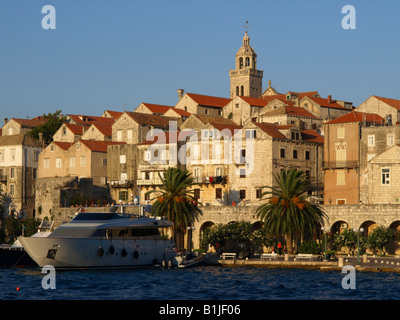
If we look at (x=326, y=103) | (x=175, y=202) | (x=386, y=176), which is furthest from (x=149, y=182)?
(x=326, y=103)

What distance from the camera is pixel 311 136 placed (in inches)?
3787

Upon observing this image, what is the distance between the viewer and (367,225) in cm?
7838

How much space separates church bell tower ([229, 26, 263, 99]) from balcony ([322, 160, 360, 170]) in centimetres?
6419

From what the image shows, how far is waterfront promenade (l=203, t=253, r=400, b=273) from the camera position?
61.9 meters

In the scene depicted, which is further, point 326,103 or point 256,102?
point 256,102

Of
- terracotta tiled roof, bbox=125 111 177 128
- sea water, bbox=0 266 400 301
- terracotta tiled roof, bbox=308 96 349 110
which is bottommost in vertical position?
sea water, bbox=0 266 400 301

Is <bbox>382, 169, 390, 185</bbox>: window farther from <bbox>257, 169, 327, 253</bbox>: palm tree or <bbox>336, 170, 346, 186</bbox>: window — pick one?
<bbox>257, 169, 327, 253</bbox>: palm tree

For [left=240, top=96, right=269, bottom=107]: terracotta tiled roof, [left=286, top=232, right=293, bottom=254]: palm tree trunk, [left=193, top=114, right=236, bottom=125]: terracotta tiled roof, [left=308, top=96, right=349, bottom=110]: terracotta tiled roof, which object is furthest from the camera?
[left=240, top=96, right=269, bottom=107]: terracotta tiled roof

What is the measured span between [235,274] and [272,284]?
289 inches

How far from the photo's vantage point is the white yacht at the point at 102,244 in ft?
205

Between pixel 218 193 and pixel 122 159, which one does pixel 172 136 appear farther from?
pixel 218 193

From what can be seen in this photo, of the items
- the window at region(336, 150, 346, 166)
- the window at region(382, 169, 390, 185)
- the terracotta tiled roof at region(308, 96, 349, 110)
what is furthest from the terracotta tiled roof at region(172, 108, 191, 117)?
the window at region(382, 169, 390, 185)

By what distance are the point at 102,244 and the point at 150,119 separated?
45835 mm
